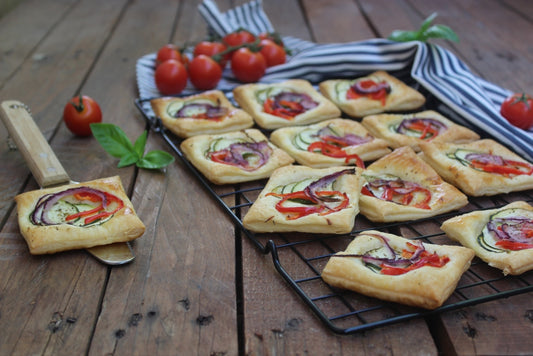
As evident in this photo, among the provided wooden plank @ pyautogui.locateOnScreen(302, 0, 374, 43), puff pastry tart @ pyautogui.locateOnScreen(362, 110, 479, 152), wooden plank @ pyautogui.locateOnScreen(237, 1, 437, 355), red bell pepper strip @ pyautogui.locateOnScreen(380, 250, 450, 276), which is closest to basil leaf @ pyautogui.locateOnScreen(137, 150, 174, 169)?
wooden plank @ pyautogui.locateOnScreen(237, 1, 437, 355)

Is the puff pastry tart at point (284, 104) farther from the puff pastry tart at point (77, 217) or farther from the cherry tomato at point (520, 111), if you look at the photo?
the puff pastry tart at point (77, 217)

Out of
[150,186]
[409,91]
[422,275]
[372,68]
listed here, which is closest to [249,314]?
[422,275]

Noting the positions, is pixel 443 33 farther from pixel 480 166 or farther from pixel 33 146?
pixel 33 146

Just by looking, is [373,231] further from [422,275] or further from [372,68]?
Result: [372,68]

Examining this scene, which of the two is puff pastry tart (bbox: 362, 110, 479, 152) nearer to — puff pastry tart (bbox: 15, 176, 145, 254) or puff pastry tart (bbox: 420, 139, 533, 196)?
puff pastry tart (bbox: 420, 139, 533, 196)

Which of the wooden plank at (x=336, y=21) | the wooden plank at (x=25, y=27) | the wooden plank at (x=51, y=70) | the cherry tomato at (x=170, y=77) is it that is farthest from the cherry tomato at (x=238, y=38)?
the wooden plank at (x=25, y=27)

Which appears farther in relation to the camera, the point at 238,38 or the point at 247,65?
the point at 238,38

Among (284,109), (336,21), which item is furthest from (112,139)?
(336,21)
